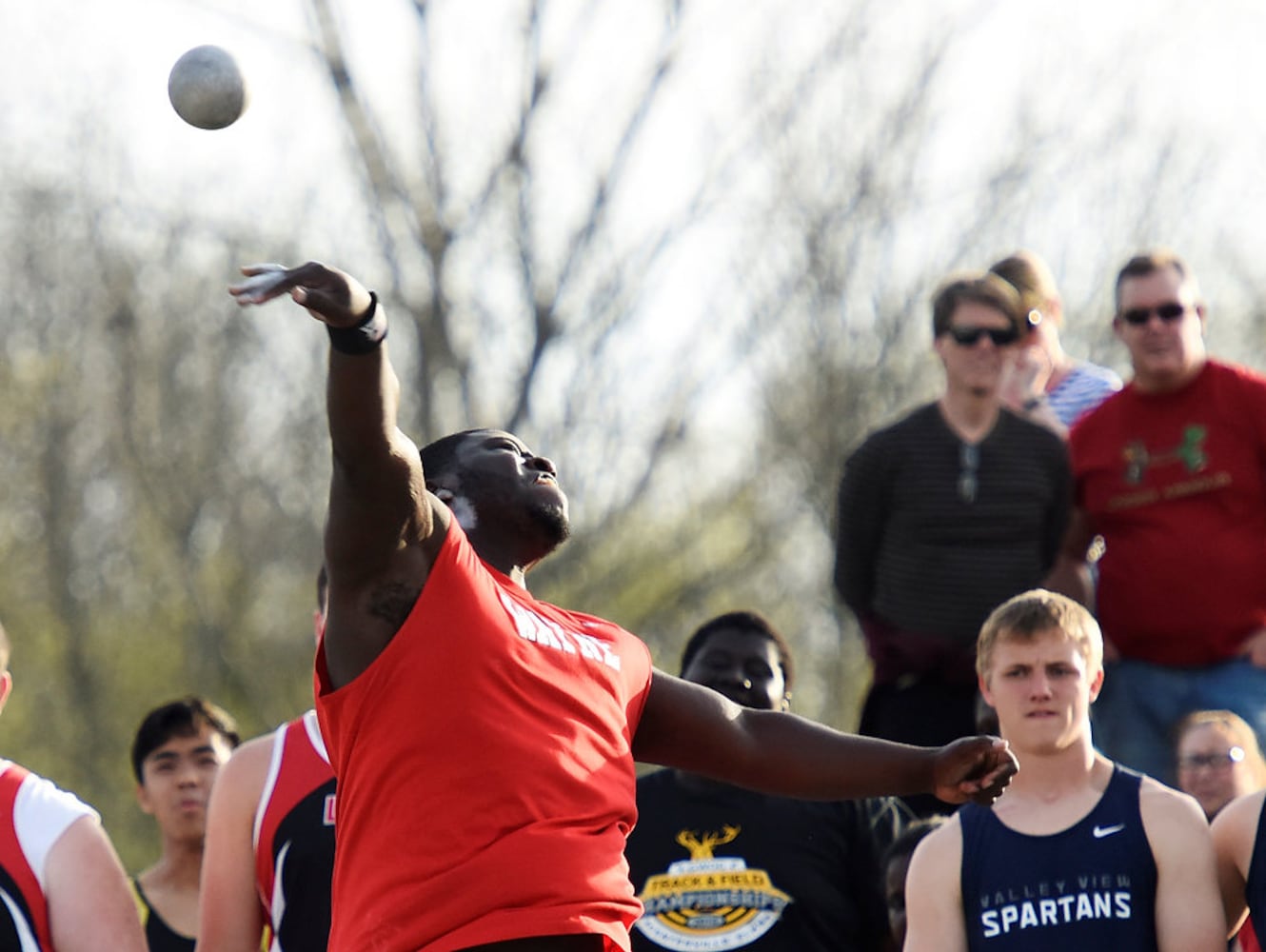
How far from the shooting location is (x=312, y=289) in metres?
3.97

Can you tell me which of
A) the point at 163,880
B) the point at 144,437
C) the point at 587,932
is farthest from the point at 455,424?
the point at 587,932

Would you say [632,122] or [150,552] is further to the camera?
[150,552]

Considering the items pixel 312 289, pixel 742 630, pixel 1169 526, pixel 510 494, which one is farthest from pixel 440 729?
pixel 1169 526

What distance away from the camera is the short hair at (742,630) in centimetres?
715

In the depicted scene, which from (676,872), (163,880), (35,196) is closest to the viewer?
(676,872)

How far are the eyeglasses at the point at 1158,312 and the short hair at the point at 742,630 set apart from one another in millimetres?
1715

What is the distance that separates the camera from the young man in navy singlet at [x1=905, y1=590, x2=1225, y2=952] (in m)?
5.80

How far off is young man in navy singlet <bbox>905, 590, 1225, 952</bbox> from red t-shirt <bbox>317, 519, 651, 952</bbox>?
68.6 inches

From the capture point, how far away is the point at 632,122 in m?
19.9

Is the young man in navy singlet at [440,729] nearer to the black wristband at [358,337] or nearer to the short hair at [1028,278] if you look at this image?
the black wristband at [358,337]

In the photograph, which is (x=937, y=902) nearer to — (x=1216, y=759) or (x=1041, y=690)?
(x=1041, y=690)

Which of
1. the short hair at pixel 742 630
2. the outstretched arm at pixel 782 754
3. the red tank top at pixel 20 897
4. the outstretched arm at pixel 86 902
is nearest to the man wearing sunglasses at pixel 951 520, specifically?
the short hair at pixel 742 630

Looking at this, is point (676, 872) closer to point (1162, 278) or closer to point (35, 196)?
point (1162, 278)

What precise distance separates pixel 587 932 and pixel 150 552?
19.6 metres
